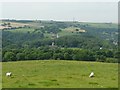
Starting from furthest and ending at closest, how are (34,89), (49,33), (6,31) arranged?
(49,33) < (6,31) < (34,89)

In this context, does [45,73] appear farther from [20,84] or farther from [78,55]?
[78,55]

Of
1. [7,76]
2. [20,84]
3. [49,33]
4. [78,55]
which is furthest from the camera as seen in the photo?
[49,33]

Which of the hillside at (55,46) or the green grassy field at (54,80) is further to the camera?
the hillside at (55,46)

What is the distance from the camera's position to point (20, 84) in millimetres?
23156

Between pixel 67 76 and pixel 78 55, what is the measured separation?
2735cm

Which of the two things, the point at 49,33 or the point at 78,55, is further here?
the point at 49,33

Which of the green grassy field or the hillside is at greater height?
the green grassy field

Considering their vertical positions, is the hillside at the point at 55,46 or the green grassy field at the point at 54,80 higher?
the green grassy field at the point at 54,80

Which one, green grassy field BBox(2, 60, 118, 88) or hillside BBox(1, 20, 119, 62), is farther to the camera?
hillside BBox(1, 20, 119, 62)

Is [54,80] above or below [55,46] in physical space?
above

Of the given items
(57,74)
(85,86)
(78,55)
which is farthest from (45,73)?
(78,55)

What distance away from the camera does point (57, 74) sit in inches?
1144

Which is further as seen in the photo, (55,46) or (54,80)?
(55,46)

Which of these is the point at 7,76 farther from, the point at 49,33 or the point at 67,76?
the point at 49,33
